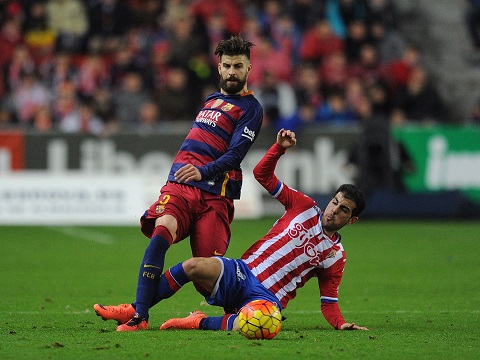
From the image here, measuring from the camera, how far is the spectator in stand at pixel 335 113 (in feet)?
66.4

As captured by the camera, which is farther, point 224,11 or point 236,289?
point 224,11

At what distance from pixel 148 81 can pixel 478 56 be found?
25.6ft

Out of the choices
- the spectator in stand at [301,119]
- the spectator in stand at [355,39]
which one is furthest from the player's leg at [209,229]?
the spectator in stand at [355,39]

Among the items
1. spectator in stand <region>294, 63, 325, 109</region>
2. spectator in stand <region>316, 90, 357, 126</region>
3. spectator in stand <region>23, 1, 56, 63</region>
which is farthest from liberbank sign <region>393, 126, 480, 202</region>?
spectator in stand <region>23, 1, 56, 63</region>

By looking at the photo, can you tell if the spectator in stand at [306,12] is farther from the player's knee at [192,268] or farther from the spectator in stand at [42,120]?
the player's knee at [192,268]

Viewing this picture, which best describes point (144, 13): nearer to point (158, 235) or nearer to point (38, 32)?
point (38, 32)

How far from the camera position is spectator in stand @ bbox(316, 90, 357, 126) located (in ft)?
66.4

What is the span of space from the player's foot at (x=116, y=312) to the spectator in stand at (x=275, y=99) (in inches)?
481

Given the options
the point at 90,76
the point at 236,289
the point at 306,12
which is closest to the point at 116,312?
the point at 236,289

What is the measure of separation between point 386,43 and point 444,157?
12.8ft

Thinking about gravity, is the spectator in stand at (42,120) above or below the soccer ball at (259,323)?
above

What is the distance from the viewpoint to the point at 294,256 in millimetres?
7984

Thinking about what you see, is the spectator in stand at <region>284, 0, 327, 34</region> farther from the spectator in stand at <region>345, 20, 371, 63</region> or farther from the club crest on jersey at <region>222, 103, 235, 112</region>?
the club crest on jersey at <region>222, 103, 235, 112</region>

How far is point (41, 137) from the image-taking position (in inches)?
760
